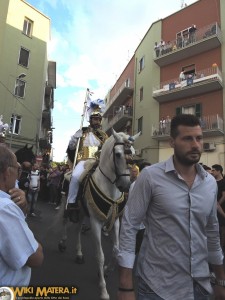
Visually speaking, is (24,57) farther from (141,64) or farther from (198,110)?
(198,110)

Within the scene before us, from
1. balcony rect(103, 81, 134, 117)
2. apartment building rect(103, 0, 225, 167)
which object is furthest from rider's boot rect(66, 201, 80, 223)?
balcony rect(103, 81, 134, 117)

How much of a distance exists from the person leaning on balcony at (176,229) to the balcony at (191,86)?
21.9 meters

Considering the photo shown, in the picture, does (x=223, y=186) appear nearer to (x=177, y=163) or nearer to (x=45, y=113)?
(x=177, y=163)

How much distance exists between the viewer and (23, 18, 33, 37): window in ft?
102

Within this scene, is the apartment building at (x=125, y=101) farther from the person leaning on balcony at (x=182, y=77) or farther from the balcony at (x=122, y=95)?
the person leaning on balcony at (x=182, y=77)

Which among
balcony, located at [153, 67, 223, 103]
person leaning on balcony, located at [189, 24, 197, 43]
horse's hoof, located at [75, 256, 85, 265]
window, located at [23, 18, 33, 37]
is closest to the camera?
horse's hoof, located at [75, 256, 85, 265]

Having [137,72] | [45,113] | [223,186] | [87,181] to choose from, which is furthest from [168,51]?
[87,181]

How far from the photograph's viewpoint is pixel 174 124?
2.69 m

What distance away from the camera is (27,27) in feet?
103

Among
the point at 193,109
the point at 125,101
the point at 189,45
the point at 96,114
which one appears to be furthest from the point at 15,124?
the point at 96,114

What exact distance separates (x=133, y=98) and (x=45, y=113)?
1013 centimetres

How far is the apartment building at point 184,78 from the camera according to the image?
23281 mm

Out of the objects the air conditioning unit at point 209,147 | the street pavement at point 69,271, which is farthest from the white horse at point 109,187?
the air conditioning unit at point 209,147

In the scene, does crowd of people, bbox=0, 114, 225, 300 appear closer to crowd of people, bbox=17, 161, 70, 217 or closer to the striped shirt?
the striped shirt
